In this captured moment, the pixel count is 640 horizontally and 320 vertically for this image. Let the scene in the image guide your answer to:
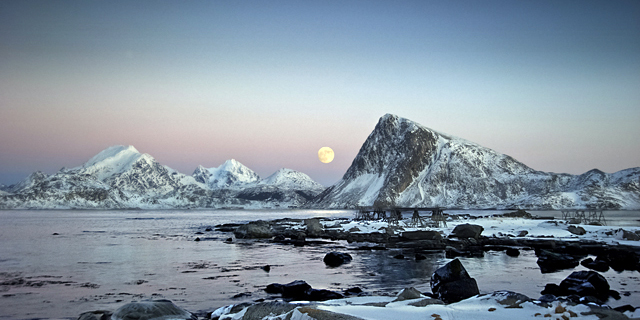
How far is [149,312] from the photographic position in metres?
14.8

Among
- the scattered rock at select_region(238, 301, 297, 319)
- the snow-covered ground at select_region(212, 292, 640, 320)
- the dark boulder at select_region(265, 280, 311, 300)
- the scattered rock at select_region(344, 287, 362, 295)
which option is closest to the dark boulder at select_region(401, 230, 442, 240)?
→ the scattered rock at select_region(344, 287, 362, 295)

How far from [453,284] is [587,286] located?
271 inches

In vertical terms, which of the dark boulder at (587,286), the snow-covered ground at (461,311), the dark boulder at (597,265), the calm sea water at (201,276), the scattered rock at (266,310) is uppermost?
the snow-covered ground at (461,311)

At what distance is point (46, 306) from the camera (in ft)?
64.9

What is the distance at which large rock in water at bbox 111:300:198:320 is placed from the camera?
1466cm

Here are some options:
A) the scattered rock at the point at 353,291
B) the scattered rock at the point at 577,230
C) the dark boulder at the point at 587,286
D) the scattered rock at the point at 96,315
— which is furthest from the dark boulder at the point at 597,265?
the scattered rock at the point at 96,315

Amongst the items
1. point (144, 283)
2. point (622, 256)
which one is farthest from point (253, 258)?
point (622, 256)

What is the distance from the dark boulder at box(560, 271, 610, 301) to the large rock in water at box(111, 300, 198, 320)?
16.3 m

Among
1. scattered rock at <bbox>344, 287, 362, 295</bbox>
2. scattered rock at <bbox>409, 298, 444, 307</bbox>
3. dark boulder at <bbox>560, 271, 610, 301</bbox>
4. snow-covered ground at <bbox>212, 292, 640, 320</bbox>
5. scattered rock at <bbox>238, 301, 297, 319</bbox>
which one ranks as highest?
snow-covered ground at <bbox>212, 292, 640, 320</bbox>

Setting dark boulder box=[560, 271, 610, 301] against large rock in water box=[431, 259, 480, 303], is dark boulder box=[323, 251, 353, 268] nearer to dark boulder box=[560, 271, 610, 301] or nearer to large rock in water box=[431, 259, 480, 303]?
large rock in water box=[431, 259, 480, 303]

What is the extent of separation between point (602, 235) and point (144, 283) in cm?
4458

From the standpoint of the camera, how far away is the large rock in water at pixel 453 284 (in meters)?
17.8

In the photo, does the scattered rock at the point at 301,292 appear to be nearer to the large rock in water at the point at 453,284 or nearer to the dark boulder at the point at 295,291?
the dark boulder at the point at 295,291

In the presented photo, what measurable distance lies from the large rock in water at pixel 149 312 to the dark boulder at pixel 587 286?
643 inches
